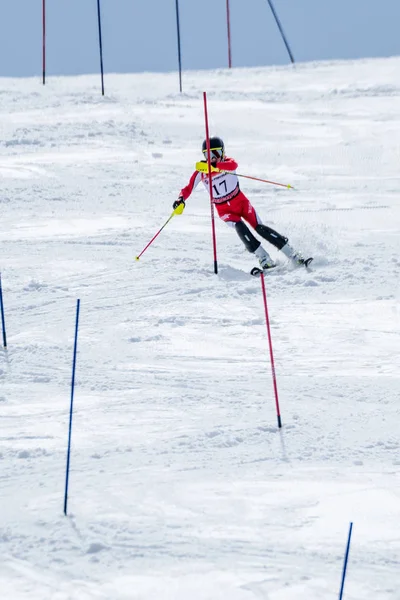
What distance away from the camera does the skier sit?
9.85 m

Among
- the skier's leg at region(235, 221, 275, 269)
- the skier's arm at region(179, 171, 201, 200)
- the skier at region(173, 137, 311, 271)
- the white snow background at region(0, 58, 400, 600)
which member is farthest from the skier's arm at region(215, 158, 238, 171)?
the white snow background at region(0, 58, 400, 600)

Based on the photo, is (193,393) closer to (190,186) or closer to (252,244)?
(252,244)

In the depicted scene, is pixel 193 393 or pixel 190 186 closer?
pixel 193 393

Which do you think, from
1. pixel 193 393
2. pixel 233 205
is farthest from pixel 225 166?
pixel 193 393

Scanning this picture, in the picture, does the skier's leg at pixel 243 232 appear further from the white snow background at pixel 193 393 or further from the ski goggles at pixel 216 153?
the ski goggles at pixel 216 153

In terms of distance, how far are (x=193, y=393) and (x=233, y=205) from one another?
364 centimetres

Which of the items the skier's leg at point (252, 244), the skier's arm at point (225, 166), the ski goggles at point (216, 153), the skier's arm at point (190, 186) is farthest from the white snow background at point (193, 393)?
the ski goggles at point (216, 153)

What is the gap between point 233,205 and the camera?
1002cm

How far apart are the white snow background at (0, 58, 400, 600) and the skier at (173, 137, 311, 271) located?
1.14 feet

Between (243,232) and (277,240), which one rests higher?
(243,232)

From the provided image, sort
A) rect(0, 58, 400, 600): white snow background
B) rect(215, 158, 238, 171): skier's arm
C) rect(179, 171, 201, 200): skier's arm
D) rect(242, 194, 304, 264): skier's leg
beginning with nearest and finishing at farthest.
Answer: rect(0, 58, 400, 600): white snow background → rect(215, 158, 238, 171): skier's arm → rect(242, 194, 304, 264): skier's leg → rect(179, 171, 201, 200): skier's arm

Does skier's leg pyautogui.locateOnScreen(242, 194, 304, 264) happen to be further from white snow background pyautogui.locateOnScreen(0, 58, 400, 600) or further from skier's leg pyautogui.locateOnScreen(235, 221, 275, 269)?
white snow background pyautogui.locateOnScreen(0, 58, 400, 600)

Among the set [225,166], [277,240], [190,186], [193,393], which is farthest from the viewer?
[190,186]

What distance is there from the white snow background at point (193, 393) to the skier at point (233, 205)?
35 cm
